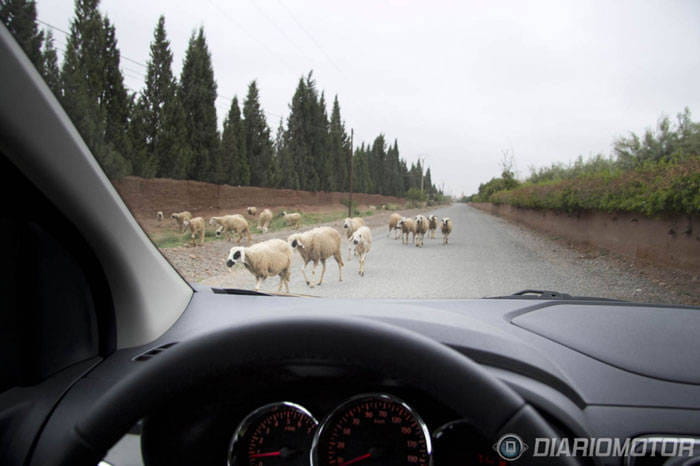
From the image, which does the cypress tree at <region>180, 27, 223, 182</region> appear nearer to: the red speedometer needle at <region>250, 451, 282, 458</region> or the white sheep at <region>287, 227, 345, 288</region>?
the white sheep at <region>287, 227, 345, 288</region>

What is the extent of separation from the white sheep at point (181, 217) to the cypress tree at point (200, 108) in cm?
20

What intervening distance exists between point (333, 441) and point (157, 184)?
1465mm

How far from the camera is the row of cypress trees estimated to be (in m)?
1.67

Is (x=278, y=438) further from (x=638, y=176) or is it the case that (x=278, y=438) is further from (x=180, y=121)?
(x=638, y=176)

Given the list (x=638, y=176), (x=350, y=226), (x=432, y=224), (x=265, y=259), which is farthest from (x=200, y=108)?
(x=432, y=224)

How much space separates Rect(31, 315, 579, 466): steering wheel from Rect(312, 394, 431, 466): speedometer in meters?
0.39

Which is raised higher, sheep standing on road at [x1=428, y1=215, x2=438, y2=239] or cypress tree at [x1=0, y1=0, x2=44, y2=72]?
cypress tree at [x1=0, y1=0, x2=44, y2=72]

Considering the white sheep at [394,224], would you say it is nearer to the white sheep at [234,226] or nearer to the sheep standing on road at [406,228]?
the sheep standing on road at [406,228]

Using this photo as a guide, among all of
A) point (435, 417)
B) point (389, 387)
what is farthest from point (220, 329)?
point (435, 417)

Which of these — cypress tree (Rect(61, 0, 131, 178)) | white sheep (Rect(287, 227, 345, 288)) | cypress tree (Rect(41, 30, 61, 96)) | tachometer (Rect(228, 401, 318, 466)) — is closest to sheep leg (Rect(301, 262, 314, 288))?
white sheep (Rect(287, 227, 345, 288))

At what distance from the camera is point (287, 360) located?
111 centimetres

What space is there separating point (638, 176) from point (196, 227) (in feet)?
8.00

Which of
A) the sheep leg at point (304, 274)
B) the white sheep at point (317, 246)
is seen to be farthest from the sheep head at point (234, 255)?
the sheep leg at point (304, 274)

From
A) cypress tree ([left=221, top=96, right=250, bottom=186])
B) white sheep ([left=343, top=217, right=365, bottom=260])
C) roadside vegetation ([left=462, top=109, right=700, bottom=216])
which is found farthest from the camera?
white sheep ([left=343, top=217, right=365, bottom=260])
